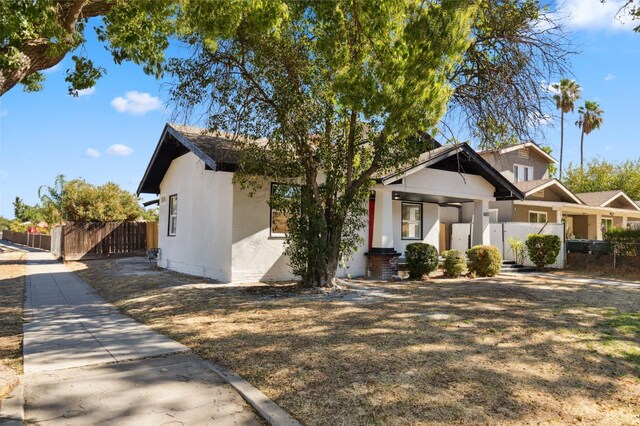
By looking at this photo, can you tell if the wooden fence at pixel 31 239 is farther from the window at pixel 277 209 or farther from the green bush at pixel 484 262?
the green bush at pixel 484 262

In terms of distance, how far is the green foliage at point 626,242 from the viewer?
16.8m

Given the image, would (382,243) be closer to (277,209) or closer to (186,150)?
(277,209)

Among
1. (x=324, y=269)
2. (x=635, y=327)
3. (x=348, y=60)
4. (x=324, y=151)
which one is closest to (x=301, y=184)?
(x=324, y=151)

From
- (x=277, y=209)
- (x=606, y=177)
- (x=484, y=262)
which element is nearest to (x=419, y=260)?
(x=484, y=262)

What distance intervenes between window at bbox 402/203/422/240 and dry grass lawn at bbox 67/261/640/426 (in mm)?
6611

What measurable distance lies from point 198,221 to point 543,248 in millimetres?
13400

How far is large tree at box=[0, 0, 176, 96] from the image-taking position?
5.18 meters

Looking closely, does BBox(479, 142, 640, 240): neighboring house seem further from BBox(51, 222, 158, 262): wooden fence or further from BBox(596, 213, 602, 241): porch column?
BBox(51, 222, 158, 262): wooden fence

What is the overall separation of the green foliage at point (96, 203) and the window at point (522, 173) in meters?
23.3

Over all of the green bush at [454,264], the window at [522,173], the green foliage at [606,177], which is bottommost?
the green bush at [454,264]

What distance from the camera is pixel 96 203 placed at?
76.2 feet

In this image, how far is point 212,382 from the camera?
4695 mm

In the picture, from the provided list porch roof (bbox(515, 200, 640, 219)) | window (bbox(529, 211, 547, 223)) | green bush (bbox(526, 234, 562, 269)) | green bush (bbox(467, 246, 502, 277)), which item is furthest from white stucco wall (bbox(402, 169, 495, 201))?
window (bbox(529, 211, 547, 223))

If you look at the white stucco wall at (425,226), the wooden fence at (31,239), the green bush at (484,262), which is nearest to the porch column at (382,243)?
the white stucco wall at (425,226)
